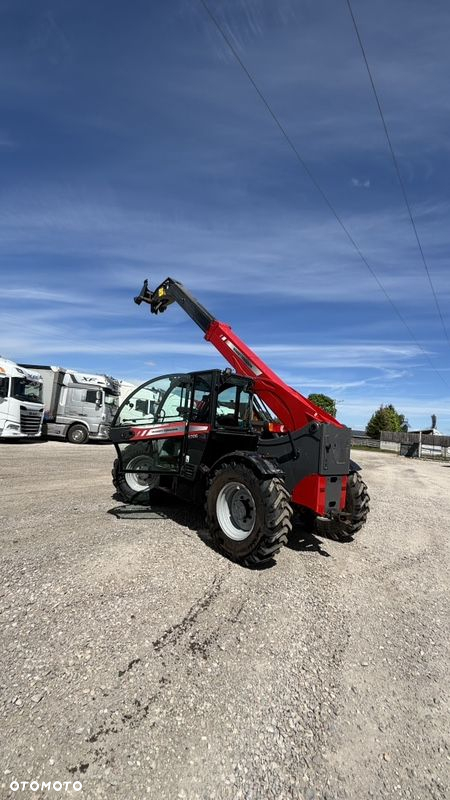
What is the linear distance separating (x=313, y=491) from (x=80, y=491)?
515 centimetres

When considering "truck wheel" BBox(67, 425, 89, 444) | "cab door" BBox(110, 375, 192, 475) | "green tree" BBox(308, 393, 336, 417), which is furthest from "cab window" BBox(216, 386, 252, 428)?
"green tree" BBox(308, 393, 336, 417)

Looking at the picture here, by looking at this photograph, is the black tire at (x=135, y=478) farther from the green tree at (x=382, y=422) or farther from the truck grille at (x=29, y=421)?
the green tree at (x=382, y=422)

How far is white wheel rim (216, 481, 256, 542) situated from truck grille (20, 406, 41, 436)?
1407 centimetres

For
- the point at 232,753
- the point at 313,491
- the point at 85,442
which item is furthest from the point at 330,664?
the point at 85,442

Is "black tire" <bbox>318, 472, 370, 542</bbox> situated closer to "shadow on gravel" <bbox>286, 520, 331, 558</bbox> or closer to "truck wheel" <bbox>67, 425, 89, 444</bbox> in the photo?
"shadow on gravel" <bbox>286, 520, 331, 558</bbox>

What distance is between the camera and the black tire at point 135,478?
22.3ft

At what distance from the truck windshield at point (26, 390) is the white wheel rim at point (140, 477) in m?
11.5

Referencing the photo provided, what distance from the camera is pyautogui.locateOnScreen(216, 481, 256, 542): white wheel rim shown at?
5137mm

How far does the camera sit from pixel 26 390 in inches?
677

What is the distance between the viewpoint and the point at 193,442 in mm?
5980

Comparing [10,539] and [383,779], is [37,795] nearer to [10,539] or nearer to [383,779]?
[383,779]

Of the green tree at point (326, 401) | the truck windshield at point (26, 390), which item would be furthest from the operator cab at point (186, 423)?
the green tree at point (326, 401)

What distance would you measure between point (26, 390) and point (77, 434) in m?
3.49

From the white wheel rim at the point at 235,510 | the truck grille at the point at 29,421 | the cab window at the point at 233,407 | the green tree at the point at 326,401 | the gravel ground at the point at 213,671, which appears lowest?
the gravel ground at the point at 213,671
